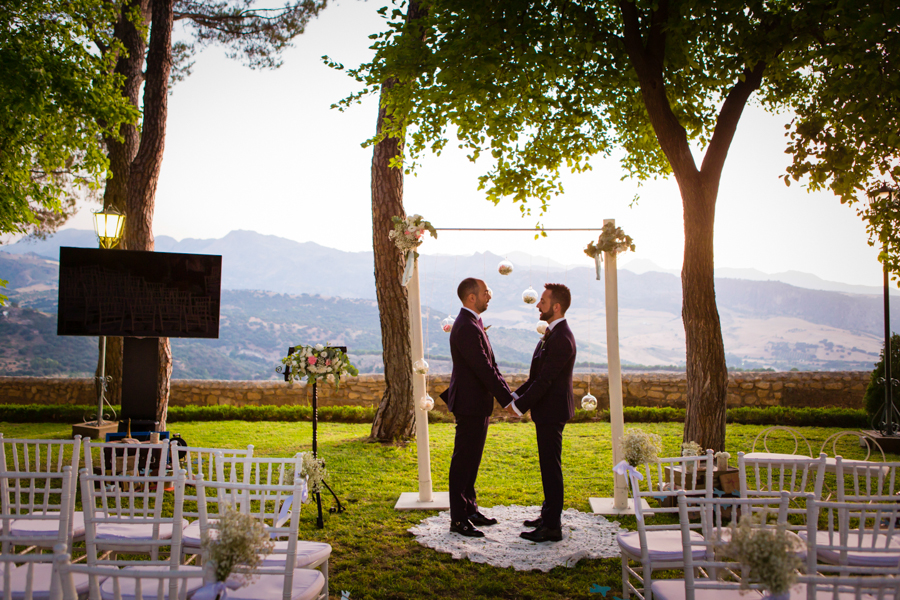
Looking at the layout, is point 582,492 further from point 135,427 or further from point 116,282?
point 116,282

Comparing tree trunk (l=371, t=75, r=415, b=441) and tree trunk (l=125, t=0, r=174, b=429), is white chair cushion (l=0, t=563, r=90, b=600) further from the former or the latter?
tree trunk (l=125, t=0, r=174, b=429)

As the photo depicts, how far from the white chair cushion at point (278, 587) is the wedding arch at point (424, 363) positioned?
2515 millimetres

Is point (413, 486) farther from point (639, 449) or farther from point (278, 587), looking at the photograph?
point (278, 587)

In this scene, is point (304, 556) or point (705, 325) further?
point (705, 325)

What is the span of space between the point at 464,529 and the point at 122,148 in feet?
30.0

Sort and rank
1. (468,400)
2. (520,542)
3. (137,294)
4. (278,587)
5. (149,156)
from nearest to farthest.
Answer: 1. (278,587)
2. (520,542)
3. (468,400)
4. (137,294)
5. (149,156)

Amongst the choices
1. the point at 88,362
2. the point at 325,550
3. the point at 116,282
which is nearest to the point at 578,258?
the point at 325,550

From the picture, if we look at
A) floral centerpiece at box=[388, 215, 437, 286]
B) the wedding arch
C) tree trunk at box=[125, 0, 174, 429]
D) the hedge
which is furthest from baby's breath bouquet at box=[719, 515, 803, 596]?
the hedge

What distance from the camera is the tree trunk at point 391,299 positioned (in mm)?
8031

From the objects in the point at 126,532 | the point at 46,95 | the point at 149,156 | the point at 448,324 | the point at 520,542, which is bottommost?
the point at 520,542

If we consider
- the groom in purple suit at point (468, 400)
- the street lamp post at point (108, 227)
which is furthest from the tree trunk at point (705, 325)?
the street lamp post at point (108, 227)

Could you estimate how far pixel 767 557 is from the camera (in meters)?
1.78

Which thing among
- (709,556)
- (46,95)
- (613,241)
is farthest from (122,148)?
(709,556)

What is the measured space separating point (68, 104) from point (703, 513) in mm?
8670
